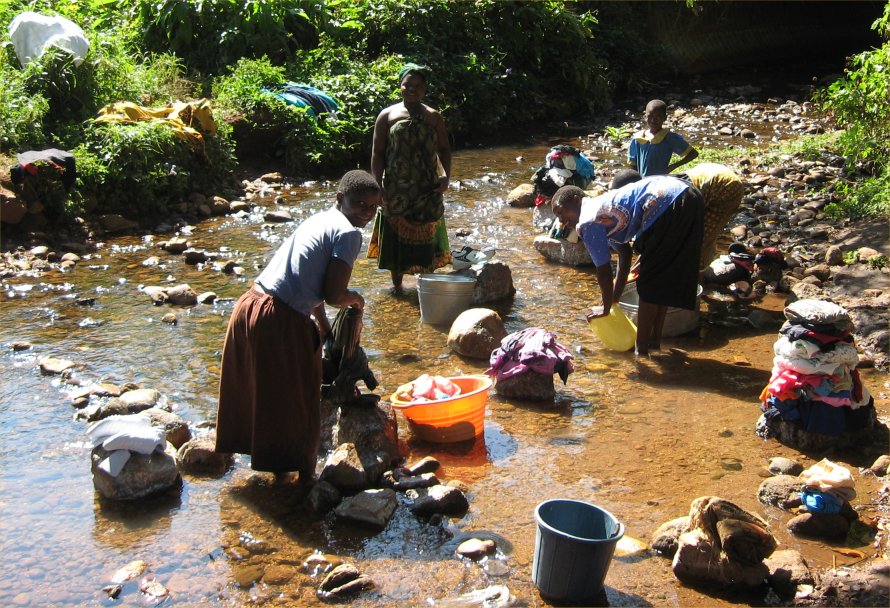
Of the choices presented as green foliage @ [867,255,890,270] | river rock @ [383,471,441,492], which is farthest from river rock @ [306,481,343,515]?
green foliage @ [867,255,890,270]

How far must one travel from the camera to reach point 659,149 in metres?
7.30

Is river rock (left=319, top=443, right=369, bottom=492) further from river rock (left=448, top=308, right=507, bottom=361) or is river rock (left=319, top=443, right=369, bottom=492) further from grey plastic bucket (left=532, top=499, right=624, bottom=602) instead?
river rock (left=448, top=308, right=507, bottom=361)

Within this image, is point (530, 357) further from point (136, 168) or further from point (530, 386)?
point (136, 168)

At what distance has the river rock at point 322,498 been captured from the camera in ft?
14.3

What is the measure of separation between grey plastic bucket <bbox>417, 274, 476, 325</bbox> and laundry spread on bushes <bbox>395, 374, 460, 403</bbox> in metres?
1.69

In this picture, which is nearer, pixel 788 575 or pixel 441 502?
pixel 788 575

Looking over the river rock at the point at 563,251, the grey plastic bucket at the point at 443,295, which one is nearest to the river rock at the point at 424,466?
the grey plastic bucket at the point at 443,295

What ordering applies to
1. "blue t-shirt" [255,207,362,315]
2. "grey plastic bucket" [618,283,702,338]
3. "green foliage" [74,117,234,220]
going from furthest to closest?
"green foliage" [74,117,234,220]
"grey plastic bucket" [618,283,702,338]
"blue t-shirt" [255,207,362,315]

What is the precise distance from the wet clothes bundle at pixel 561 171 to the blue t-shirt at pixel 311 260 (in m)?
4.65

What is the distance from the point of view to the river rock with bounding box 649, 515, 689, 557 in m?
3.97

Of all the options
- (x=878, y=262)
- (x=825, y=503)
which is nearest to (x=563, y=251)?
(x=878, y=262)

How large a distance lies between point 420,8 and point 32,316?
926 cm

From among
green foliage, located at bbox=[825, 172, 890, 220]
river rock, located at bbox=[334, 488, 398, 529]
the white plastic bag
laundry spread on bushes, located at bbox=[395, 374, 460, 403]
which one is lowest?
river rock, located at bbox=[334, 488, 398, 529]

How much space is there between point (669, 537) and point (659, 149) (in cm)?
411
